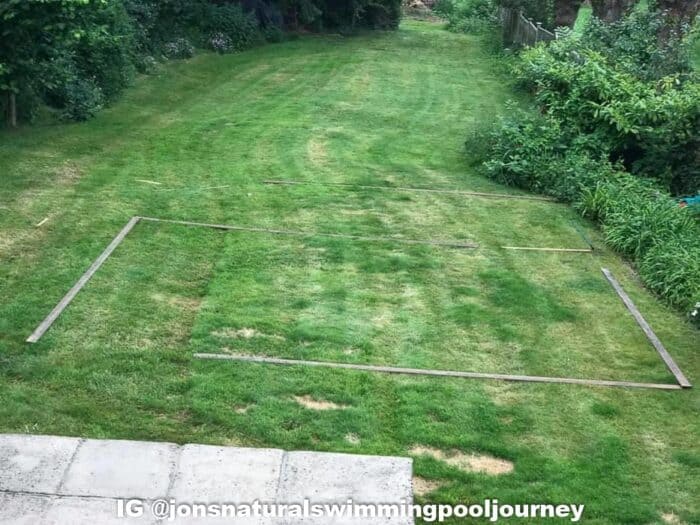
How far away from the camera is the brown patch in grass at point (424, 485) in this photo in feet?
14.5

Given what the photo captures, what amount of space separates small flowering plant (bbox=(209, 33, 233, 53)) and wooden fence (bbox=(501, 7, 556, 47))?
26.8ft

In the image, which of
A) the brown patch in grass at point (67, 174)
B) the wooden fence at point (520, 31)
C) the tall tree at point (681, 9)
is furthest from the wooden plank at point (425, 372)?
the wooden fence at point (520, 31)

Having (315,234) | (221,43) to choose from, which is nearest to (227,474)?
(315,234)

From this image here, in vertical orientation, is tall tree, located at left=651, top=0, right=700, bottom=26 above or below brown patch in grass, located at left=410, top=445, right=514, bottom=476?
above

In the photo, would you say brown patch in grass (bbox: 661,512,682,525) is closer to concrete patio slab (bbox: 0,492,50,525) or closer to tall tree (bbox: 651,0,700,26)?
concrete patio slab (bbox: 0,492,50,525)

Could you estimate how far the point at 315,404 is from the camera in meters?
5.27

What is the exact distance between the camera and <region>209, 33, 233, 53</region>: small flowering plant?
2123cm

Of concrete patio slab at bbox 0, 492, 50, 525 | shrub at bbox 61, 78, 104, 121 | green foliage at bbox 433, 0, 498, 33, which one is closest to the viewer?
concrete patio slab at bbox 0, 492, 50, 525

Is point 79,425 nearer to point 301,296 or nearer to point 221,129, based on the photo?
point 301,296

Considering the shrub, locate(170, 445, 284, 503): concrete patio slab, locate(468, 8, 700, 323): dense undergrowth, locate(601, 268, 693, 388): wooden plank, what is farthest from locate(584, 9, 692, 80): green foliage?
locate(170, 445, 284, 503): concrete patio slab

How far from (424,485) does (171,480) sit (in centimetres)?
140

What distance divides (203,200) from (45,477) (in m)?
5.52

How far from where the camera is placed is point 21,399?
5.09 meters

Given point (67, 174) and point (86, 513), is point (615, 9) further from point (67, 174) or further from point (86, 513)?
point (86, 513)
